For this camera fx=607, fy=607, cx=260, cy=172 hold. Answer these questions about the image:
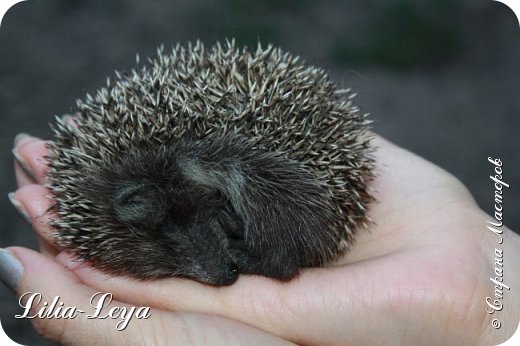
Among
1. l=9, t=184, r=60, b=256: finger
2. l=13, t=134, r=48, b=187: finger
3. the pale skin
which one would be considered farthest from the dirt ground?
the pale skin

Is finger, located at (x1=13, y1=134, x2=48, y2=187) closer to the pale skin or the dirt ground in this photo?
the dirt ground

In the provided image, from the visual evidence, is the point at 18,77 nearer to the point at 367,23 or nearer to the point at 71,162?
the point at 71,162

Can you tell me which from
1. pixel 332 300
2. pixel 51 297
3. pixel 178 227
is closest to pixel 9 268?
pixel 51 297

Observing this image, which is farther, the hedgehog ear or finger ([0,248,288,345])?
the hedgehog ear

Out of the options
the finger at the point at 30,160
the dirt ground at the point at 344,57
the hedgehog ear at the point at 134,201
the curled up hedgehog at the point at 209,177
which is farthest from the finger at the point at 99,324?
the dirt ground at the point at 344,57

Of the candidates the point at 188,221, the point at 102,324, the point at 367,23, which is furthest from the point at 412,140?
the point at 102,324

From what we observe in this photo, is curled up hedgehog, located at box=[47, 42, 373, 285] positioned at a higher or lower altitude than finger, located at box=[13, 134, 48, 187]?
higher

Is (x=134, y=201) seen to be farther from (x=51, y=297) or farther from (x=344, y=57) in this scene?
(x=344, y=57)
